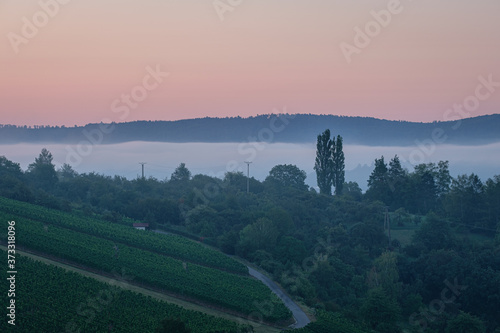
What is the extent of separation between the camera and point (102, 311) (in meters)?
39.3

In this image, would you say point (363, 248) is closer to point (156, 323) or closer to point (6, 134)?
point (156, 323)

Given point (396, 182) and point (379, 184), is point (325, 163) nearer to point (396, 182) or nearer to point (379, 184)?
point (379, 184)

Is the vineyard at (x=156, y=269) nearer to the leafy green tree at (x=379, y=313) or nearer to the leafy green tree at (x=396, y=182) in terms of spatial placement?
the leafy green tree at (x=379, y=313)

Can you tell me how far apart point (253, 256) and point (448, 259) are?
20.5 meters

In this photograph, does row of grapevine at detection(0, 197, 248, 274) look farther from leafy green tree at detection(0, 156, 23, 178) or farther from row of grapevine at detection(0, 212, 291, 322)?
leafy green tree at detection(0, 156, 23, 178)

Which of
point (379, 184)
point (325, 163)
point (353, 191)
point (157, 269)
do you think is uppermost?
point (325, 163)

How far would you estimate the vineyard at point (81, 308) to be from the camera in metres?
36.3

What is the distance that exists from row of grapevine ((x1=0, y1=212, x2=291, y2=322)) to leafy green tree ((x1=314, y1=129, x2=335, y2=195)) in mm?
40308

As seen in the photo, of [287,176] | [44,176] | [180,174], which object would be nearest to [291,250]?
[287,176]

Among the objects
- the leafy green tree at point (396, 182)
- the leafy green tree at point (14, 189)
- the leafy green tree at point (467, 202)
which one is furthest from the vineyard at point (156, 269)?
the leafy green tree at point (396, 182)

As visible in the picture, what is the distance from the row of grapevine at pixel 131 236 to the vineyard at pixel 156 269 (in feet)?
4.74

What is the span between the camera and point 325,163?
9200 cm

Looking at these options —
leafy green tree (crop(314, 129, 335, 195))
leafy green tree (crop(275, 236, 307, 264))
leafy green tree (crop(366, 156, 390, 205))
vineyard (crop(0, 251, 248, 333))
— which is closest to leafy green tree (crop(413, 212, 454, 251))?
leafy green tree (crop(275, 236, 307, 264))

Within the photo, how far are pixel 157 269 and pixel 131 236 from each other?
38.3 feet
